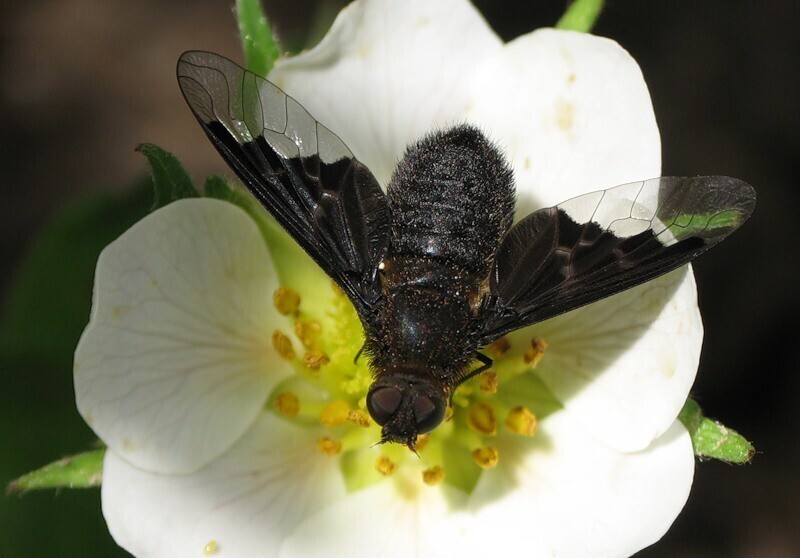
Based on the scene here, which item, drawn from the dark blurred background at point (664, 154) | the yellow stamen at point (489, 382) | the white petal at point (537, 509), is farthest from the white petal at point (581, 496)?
the dark blurred background at point (664, 154)

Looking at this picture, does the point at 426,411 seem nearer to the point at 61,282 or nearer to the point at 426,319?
the point at 426,319

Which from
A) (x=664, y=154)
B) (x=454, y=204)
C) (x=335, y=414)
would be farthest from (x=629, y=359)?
(x=664, y=154)

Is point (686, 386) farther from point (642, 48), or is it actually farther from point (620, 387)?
point (642, 48)

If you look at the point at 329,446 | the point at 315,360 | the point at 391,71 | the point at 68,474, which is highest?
the point at 391,71

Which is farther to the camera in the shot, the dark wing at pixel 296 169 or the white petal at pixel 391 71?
the white petal at pixel 391 71

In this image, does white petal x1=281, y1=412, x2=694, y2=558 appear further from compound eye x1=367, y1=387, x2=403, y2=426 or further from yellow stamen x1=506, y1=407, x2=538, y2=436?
compound eye x1=367, y1=387, x2=403, y2=426

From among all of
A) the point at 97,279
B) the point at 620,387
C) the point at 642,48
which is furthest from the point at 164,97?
the point at 620,387

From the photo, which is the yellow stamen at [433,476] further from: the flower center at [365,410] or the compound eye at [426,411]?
the compound eye at [426,411]
